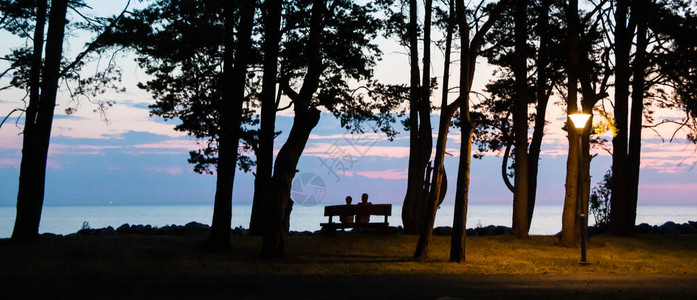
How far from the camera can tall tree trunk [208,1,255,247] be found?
1797 centimetres

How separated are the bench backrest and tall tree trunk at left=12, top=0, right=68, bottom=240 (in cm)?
799

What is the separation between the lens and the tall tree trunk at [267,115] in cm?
1958

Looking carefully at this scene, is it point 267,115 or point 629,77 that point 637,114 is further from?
point 267,115

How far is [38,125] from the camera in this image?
17.5 metres

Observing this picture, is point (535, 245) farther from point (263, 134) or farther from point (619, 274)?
point (263, 134)

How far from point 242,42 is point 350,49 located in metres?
4.39

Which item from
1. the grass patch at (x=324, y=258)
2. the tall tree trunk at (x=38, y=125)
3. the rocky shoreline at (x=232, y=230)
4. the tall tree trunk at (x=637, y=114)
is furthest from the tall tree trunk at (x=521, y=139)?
the tall tree trunk at (x=38, y=125)

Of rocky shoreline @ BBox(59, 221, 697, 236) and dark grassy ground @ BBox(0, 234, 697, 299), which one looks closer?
dark grassy ground @ BBox(0, 234, 697, 299)

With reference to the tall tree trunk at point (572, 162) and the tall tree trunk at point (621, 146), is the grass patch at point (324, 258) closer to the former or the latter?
the tall tree trunk at point (572, 162)

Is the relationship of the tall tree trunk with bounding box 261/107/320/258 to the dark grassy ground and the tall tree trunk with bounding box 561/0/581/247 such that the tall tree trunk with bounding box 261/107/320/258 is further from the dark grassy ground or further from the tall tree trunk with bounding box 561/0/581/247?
the tall tree trunk with bounding box 561/0/581/247

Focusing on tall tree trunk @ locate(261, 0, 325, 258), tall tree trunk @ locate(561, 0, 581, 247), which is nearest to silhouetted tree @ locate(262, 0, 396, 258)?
tall tree trunk @ locate(261, 0, 325, 258)

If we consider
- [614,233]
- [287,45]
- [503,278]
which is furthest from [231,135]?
[614,233]

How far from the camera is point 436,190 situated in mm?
17391

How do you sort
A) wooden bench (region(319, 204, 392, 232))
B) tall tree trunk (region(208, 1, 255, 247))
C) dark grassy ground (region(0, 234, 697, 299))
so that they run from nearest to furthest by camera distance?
dark grassy ground (region(0, 234, 697, 299)) < tall tree trunk (region(208, 1, 255, 247)) < wooden bench (region(319, 204, 392, 232))
